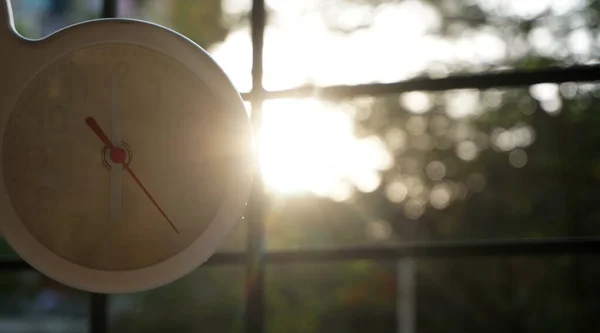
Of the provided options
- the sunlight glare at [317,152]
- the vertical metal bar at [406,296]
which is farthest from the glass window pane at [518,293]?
the sunlight glare at [317,152]

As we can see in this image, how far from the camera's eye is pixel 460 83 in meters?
0.92

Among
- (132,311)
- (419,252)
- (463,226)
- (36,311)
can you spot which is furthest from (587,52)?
(36,311)

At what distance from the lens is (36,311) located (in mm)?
9719

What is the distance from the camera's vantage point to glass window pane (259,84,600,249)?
425 cm

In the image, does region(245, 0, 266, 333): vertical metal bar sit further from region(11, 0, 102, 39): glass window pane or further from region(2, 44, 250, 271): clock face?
region(11, 0, 102, 39): glass window pane

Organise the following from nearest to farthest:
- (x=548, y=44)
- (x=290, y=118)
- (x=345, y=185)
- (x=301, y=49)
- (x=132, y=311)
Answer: (x=290, y=118) < (x=301, y=49) < (x=345, y=185) < (x=548, y=44) < (x=132, y=311)

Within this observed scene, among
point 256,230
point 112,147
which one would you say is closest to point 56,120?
point 112,147

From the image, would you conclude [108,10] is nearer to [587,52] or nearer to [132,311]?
[587,52]

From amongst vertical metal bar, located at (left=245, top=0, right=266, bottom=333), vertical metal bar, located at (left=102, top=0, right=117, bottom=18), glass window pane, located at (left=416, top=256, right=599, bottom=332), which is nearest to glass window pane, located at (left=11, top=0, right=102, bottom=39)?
glass window pane, located at (left=416, top=256, right=599, bottom=332)

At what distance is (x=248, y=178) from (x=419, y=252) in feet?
1.12

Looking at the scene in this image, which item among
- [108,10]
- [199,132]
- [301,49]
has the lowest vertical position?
[199,132]

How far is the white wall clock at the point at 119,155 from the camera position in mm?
735

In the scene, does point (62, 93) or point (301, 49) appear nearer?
point (62, 93)

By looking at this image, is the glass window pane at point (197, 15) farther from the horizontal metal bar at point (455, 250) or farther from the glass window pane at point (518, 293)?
the horizontal metal bar at point (455, 250)
